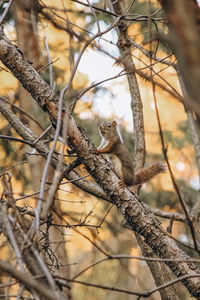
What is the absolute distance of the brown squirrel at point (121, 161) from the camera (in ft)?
10.3

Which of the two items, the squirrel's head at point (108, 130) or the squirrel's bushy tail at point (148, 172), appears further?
the squirrel's head at point (108, 130)

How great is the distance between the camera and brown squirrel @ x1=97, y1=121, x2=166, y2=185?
3.12 metres

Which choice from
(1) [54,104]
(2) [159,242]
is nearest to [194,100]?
(1) [54,104]

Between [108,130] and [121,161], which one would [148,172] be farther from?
[108,130]

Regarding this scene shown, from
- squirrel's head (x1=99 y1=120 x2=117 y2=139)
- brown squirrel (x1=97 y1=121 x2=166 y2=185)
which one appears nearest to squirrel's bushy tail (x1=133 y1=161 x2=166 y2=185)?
brown squirrel (x1=97 y1=121 x2=166 y2=185)

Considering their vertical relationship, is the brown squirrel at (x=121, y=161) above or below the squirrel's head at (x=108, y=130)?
below

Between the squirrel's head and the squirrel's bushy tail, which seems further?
the squirrel's head

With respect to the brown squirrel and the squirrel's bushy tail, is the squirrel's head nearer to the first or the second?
the brown squirrel

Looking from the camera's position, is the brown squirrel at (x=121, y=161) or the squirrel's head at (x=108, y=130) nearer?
the brown squirrel at (x=121, y=161)

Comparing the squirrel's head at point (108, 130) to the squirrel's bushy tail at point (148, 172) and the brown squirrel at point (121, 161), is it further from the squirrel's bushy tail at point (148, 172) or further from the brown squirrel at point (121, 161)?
the squirrel's bushy tail at point (148, 172)

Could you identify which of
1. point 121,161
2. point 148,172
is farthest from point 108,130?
point 148,172

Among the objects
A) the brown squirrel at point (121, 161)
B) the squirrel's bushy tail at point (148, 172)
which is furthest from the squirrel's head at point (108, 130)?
the squirrel's bushy tail at point (148, 172)

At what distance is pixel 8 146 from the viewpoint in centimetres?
520

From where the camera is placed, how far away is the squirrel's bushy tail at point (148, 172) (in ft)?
10.2
